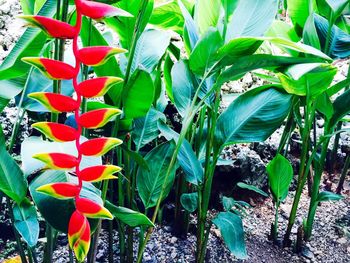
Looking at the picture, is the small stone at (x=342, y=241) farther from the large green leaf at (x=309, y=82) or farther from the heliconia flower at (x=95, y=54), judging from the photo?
the heliconia flower at (x=95, y=54)

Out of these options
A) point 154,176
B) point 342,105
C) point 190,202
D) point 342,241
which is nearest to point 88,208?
point 154,176

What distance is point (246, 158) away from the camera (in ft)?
3.89

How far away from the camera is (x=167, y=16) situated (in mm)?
953

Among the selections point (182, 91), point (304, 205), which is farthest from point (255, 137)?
point (304, 205)

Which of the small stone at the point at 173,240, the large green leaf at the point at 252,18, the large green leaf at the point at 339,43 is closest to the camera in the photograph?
the large green leaf at the point at 252,18

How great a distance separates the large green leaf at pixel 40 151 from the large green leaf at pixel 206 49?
0.29 metres

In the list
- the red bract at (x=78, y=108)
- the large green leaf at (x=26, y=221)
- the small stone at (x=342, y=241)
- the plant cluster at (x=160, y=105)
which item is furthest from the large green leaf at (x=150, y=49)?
the small stone at (x=342, y=241)

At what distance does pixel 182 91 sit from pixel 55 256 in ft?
1.82

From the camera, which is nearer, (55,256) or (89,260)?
(89,260)

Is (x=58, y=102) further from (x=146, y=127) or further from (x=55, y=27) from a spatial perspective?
(x=146, y=127)

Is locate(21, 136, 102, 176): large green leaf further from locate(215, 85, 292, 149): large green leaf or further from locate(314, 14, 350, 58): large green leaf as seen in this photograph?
locate(314, 14, 350, 58): large green leaf

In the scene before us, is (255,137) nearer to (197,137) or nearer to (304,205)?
(197,137)

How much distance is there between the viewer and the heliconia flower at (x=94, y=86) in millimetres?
322

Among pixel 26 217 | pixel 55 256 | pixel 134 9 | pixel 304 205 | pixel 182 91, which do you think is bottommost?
pixel 55 256
